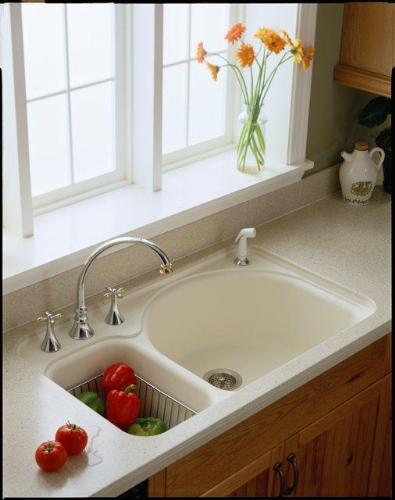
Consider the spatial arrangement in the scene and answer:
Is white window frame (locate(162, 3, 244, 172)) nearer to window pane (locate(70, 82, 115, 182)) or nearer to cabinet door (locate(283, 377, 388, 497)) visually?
window pane (locate(70, 82, 115, 182))

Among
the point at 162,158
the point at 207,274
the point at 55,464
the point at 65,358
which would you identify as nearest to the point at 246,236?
the point at 207,274

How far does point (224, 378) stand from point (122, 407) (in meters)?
0.58

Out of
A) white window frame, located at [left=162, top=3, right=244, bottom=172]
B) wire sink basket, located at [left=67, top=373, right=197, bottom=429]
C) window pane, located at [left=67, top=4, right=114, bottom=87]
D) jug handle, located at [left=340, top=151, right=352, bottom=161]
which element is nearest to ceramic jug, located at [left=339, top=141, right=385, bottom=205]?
Answer: jug handle, located at [left=340, top=151, right=352, bottom=161]

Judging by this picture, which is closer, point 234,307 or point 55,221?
point 55,221

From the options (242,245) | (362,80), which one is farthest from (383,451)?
(362,80)

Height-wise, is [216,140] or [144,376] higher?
[216,140]

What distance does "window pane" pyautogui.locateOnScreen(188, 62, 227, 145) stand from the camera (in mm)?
2549

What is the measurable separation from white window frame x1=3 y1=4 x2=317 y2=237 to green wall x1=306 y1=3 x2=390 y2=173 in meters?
0.08

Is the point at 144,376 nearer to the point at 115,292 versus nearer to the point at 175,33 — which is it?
the point at 115,292

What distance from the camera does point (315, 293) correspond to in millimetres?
2266

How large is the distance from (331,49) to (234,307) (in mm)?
978

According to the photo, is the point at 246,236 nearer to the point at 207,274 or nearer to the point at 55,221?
the point at 207,274

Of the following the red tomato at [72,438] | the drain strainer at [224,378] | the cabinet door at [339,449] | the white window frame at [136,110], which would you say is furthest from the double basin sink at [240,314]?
the red tomato at [72,438]

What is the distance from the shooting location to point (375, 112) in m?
2.72
